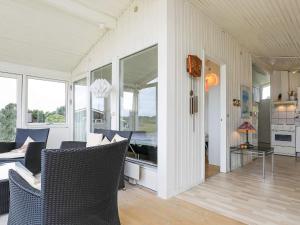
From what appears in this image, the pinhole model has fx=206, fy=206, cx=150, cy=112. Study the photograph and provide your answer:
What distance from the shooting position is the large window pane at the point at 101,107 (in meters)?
4.38

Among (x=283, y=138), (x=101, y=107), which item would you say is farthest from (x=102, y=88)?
(x=283, y=138)

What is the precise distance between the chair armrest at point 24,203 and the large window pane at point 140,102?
2.09m

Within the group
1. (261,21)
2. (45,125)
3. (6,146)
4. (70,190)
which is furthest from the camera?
(45,125)

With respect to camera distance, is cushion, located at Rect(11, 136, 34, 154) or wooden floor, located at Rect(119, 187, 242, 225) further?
cushion, located at Rect(11, 136, 34, 154)

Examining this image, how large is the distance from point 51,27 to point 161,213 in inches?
153

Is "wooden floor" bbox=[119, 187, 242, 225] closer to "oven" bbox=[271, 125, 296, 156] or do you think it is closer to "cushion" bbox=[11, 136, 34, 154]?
"cushion" bbox=[11, 136, 34, 154]

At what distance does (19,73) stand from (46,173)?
15.2 ft

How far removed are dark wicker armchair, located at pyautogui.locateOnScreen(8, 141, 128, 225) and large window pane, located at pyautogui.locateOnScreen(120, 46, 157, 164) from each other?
1.91 metres

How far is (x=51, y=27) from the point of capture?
4.04m

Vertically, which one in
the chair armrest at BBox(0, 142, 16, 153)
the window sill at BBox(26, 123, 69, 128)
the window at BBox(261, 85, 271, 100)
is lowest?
the chair armrest at BBox(0, 142, 16, 153)

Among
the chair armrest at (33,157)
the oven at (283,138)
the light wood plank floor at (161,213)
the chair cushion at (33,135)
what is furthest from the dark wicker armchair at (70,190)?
the oven at (283,138)

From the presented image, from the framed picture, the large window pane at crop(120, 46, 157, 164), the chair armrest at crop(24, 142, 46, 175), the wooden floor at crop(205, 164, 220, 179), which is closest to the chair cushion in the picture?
the chair armrest at crop(24, 142, 46, 175)

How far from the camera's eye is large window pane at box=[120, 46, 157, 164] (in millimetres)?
3311

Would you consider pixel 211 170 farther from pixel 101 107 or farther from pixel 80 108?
pixel 80 108
